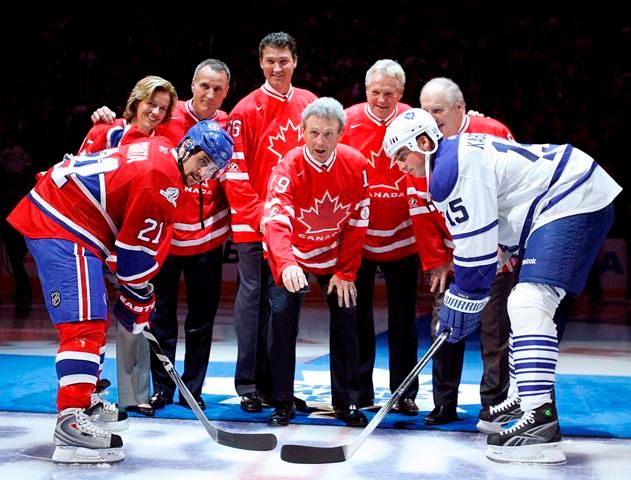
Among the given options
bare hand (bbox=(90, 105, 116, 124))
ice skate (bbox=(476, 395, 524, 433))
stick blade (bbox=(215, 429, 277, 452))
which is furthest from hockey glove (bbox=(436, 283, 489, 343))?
bare hand (bbox=(90, 105, 116, 124))

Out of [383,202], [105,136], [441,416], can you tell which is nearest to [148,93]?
[105,136]

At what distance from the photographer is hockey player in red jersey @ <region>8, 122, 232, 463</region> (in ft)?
10.3

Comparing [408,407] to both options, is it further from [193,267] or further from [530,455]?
[193,267]

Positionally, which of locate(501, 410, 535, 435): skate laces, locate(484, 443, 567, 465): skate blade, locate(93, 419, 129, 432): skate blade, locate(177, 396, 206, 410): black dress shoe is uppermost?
locate(501, 410, 535, 435): skate laces

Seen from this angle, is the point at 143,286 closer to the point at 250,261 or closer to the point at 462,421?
the point at 250,261

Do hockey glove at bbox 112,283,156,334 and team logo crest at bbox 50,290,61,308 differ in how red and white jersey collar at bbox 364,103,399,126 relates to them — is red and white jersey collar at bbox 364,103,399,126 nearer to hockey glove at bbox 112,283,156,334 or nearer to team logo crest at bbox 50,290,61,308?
hockey glove at bbox 112,283,156,334

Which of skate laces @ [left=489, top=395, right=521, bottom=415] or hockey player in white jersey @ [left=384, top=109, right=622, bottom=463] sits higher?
hockey player in white jersey @ [left=384, top=109, right=622, bottom=463]

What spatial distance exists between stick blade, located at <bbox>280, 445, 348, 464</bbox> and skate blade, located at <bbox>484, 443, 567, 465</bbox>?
56 centimetres

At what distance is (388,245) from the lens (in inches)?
164

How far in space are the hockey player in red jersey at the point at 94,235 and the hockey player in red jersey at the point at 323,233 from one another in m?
0.55

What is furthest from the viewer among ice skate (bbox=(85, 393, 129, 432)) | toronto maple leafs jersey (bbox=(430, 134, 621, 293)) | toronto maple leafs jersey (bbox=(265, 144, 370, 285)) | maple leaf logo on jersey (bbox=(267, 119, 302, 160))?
maple leaf logo on jersey (bbox=(267, 119, 302, 160))

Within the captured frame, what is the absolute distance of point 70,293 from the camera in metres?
3.15

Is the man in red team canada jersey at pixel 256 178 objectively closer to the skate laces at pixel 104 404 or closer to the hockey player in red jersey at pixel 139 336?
the hockey player in red jersey at pixel 139 336

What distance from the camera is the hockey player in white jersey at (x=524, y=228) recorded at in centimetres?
321
